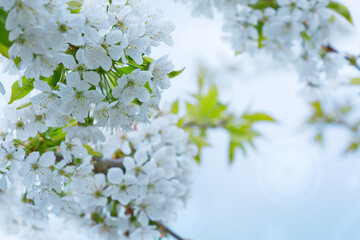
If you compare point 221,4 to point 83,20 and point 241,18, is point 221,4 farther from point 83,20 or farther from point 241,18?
point 83,20

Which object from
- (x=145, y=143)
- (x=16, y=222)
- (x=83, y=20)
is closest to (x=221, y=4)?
(x=145, y=143)

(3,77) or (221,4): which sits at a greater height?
(221,4)

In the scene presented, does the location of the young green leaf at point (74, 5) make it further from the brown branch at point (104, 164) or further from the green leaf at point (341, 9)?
the green leaf at point (341, 9)

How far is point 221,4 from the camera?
129 cm

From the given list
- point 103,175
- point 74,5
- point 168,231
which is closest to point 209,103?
point 168,231

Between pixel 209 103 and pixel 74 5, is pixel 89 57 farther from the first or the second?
pixel 209 103

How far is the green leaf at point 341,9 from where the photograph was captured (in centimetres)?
135

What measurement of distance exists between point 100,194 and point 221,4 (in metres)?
0.75

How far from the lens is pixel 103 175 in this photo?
38.9 inches

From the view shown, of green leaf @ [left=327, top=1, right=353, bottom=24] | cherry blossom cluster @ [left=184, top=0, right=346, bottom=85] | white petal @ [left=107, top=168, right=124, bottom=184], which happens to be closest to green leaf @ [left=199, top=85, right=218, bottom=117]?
cherry blossom cluster @ [left=184, top=0, right=346, bottom=85]

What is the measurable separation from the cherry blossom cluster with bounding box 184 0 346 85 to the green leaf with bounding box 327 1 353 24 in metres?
0.04

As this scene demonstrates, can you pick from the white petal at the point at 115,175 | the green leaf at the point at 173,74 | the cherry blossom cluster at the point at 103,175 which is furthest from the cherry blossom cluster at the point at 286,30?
the white petal at the point at 115,175

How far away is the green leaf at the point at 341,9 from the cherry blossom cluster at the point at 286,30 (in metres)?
0.04

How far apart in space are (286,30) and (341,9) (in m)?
0.26
